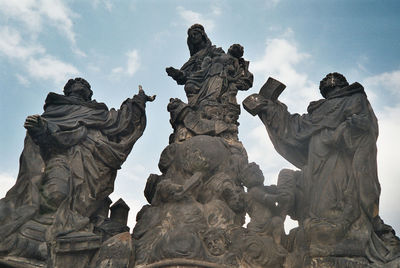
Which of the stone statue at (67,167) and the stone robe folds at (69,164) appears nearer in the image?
the stone statue at (67,167)

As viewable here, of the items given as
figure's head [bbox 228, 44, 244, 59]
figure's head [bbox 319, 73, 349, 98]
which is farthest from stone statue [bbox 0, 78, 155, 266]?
figure's head [bbox 319, 73, 349, 98]

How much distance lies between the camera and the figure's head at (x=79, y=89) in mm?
10297

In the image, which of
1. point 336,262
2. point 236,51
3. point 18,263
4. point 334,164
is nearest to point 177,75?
point 236,51

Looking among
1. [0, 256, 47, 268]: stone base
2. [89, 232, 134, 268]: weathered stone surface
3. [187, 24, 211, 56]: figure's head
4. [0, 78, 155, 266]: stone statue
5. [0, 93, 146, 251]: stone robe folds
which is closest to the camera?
[0, 256, 47, 268]: stone base

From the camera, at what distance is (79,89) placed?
10305mm

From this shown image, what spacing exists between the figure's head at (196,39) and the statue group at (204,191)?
2.62 meters

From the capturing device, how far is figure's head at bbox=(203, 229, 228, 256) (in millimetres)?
7562

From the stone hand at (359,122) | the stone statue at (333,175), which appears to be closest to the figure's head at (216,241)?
the stone statue at (333,175)

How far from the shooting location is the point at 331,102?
9.17 m

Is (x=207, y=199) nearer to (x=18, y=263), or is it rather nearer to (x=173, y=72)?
(x=18, y=263)

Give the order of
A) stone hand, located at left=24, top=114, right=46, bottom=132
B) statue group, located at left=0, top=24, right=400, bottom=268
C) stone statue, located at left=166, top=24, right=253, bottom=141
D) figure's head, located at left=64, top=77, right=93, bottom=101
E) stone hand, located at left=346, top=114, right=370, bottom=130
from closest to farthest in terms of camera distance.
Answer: statue group, located at left=0, top=24, right=400, bottom=268 < stone hand, located at left=346, top=114, right=370, bottom=130 < stone hand, located at left=24, top=114, right=46, bottom=132 < stone statue, located at left=166, top=24, right=253, bottom=141 < figure's head, located at left=64, top=77, right=93, bottom=101

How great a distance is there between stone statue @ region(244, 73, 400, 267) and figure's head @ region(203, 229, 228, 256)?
1080mm

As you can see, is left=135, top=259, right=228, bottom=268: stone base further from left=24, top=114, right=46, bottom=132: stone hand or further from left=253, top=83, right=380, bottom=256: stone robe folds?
left=24, top=114, right=46, bottom=132: stone hand

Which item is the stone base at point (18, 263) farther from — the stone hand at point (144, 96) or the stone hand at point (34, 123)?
the stone hand at point (144, 96)
